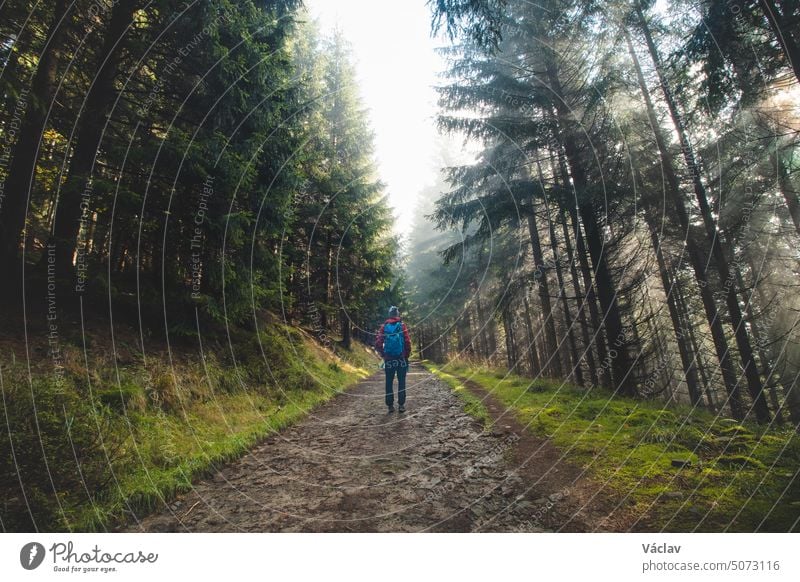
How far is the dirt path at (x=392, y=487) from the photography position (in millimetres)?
2900


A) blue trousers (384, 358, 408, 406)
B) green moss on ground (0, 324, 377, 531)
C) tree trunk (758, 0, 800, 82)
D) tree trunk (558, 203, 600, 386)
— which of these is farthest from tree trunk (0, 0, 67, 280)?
tree trunk (558, 203, 600, 386)

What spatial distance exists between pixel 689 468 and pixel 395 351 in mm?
5415

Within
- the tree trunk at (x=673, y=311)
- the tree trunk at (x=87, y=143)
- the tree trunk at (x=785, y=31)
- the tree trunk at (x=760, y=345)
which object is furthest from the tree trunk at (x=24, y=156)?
the tree trunk at (x=760, y=345)

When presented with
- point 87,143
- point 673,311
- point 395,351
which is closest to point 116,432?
point 395,351

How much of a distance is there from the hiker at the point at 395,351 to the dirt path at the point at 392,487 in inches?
70.7

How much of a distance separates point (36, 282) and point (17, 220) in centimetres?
119

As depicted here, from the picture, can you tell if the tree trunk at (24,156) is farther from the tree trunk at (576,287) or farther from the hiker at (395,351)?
the tree trunk at (576,287)

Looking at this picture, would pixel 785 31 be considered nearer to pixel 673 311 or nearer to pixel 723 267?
pixel 723 267

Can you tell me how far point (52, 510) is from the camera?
9.09 ft

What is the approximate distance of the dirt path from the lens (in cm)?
290

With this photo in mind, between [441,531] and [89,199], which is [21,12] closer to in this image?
[89,199]

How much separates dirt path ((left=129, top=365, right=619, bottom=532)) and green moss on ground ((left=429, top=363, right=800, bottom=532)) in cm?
40

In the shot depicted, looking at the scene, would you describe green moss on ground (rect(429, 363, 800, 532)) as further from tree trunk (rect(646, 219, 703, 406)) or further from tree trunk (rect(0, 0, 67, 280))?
tree trunk (rect(0, 0, 67, 280))

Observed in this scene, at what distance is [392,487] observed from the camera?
11.9ft
